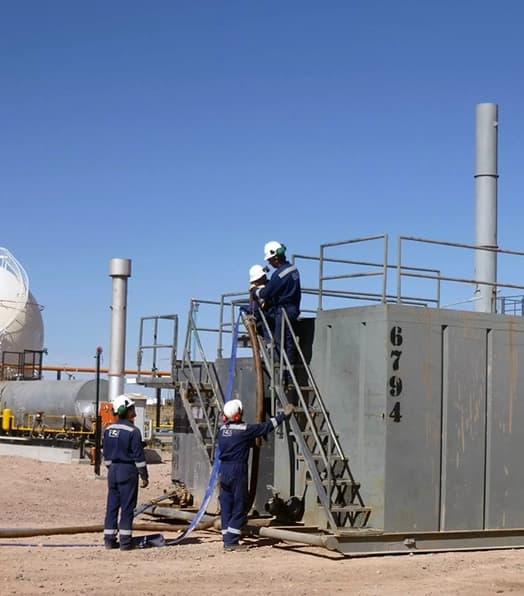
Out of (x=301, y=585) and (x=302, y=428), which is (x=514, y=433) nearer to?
(x=302, y=428)

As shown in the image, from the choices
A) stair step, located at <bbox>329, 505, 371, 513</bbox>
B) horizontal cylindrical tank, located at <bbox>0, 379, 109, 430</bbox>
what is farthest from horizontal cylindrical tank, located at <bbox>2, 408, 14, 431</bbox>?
stair step, located at <bbox>329, 505, 371, 513</bbox>

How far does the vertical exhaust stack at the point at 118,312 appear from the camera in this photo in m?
35.2

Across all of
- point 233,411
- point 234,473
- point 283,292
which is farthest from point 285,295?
point 234,473

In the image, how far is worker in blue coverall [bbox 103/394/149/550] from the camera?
1376 cm

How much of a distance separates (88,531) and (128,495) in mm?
2034

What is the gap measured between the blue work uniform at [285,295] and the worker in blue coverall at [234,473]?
4.71ft

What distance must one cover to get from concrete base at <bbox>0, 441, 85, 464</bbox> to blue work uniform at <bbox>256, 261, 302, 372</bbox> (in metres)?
16.6

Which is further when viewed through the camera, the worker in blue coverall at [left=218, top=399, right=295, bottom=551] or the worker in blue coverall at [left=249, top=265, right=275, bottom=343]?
the worker in blue coverall at [left=249, top=265, right=275, bottom=343]

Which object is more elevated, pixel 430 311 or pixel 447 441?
pixel 430 311

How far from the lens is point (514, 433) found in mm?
15414

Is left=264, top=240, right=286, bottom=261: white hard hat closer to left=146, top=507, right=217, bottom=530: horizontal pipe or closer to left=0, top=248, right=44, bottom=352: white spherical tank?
left=146, top=507, right=217, bottom=530: horizontal pipe

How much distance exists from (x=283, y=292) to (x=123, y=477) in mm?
3412

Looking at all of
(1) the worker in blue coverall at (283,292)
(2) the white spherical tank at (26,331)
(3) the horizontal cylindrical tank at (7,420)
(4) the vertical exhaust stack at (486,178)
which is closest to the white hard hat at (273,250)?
(1) the worker in blue coverall at (283,292)

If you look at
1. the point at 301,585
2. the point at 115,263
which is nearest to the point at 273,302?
the point at 301,585
